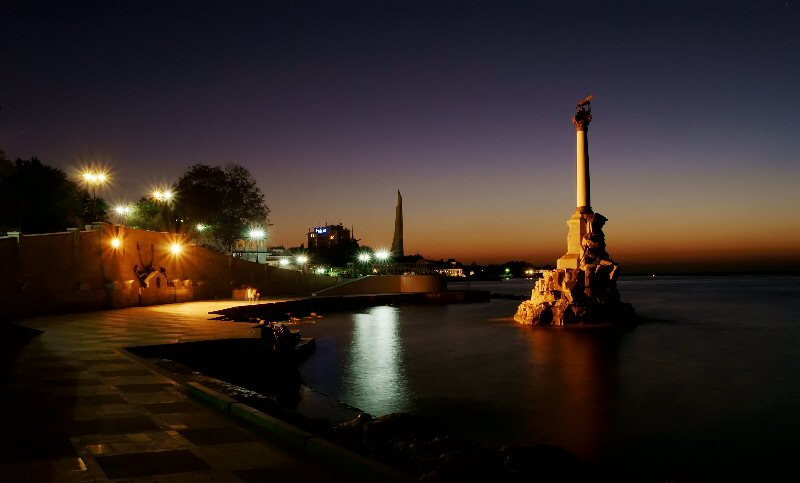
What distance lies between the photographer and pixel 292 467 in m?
5.43

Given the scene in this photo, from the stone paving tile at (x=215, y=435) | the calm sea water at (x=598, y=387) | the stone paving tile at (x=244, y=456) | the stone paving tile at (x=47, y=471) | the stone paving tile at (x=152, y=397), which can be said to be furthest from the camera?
the calm sea water at (x=598, y=387)

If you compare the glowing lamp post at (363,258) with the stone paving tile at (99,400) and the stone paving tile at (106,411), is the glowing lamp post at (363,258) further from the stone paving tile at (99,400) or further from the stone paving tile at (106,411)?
the stone paving tile at (106,411)

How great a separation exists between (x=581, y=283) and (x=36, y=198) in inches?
1563

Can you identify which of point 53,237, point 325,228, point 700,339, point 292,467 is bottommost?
point 700,339

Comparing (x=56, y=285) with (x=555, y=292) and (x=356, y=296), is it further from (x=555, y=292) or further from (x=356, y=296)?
(x=356, y=296)

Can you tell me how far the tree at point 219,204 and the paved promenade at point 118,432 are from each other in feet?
140

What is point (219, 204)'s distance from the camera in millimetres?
53938

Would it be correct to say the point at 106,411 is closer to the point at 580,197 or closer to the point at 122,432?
the point at 122,432

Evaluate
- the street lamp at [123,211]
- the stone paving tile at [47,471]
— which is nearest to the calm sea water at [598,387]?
the stone paving tile at [47,471]

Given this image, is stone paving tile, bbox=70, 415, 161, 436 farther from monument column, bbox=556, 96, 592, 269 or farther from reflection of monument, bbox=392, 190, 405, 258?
reflection of monument, bbox=392, 190, 405, 258

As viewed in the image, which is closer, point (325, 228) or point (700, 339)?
point (700, 339)

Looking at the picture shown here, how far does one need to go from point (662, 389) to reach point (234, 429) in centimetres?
1715

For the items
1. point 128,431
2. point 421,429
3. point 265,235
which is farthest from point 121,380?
point 265,235

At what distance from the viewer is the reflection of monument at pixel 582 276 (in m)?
35.3
